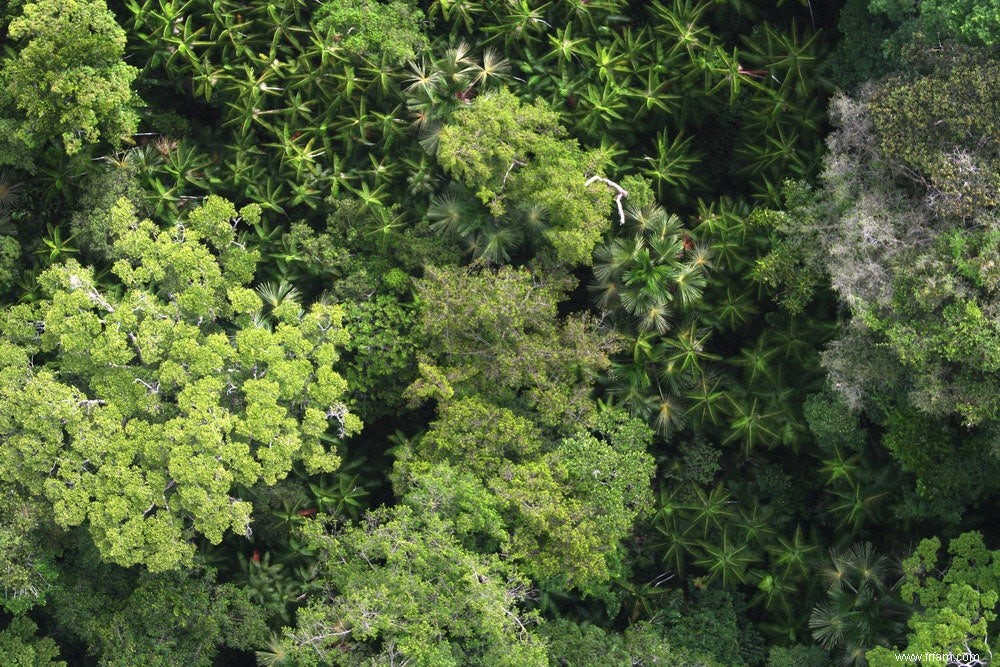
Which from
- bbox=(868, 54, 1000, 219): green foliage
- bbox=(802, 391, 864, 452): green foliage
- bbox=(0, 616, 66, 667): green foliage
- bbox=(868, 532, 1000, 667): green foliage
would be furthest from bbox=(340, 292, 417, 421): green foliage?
bbox=(868, 532, 1000, 667): green foliage

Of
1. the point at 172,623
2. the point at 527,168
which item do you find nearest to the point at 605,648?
the point at 172,623

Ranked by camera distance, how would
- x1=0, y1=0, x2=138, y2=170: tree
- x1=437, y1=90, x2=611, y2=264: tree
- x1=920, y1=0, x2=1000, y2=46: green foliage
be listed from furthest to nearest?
x1=0, y1=0, x2=138, y2=170: tree → x1=437, y1=90, x2=611, y2=264: tree → x1=920, y1=0, x2=1000, y2=46: green foliage

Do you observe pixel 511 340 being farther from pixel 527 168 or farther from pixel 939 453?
pixel 939 453

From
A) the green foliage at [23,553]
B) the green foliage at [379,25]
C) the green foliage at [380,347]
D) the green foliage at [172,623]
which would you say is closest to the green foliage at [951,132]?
the green foliage at [379,25]

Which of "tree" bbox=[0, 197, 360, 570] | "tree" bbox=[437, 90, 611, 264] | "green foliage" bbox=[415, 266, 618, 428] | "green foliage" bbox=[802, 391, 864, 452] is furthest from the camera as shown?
"green foliage" bbox=[802, 391, 864, 452]

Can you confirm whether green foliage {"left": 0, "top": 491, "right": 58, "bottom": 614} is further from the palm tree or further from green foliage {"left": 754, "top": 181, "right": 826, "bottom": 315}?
the palm tree

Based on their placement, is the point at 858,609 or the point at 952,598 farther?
the point at 858,609

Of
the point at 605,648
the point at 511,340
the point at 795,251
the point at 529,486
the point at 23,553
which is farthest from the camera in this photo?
the point at 605,648
